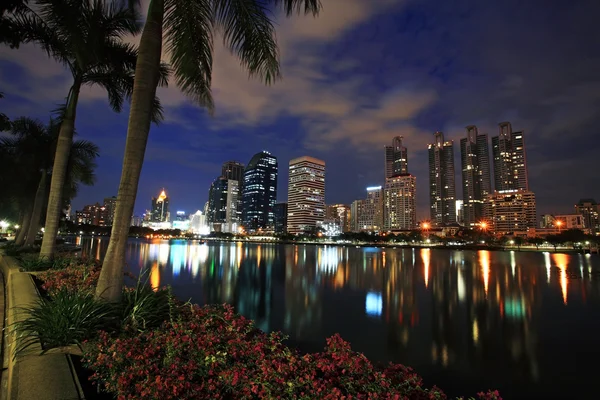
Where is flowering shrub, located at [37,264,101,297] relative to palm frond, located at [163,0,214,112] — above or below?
below

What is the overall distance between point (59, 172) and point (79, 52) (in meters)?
4.42

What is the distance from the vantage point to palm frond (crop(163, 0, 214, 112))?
7.78 metres

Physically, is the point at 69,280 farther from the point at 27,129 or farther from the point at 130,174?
the point at 27,129

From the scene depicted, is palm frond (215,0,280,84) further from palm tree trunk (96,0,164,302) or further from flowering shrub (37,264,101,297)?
flowering shrub (37,264,101,297)

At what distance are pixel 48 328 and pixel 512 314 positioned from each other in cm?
1877

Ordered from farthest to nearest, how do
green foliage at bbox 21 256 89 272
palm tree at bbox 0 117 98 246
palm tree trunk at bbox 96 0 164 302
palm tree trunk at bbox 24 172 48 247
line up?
palm tree at bbox 0 117 98 246
palm tree trunk at bbox 24 172 48 247
green foliage at bbox 21 256 89 272
palm tree trunk at bbox 96 0 164 302

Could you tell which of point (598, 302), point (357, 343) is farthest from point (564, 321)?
point (357, 343)

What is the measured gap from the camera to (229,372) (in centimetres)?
381

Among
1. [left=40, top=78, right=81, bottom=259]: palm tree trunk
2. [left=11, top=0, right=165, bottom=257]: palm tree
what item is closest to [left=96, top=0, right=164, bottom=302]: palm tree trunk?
[left=11, top=0, right=165, bottom=257]: palm tree

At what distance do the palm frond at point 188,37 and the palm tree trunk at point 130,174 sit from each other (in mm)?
1281

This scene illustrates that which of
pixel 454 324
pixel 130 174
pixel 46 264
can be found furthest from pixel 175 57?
pixel 454 324

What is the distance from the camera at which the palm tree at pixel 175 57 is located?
6566 mm

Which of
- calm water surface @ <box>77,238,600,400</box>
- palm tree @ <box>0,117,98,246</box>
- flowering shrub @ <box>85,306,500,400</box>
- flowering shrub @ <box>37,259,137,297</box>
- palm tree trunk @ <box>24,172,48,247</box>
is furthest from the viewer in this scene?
palm tree @ <box>0,117,98,246</box>

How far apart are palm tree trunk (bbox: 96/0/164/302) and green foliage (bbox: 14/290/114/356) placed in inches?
25.6
